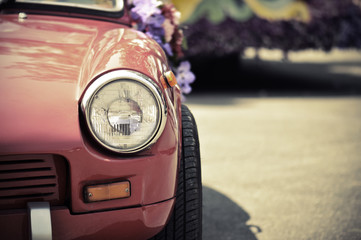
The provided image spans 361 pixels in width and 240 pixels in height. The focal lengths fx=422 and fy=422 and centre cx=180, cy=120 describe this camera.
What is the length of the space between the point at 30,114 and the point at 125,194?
0.40m

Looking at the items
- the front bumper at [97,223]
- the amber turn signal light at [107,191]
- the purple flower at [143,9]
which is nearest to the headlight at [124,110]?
the amber turn signal light at [107,191]

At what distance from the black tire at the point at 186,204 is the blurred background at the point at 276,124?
617 mm

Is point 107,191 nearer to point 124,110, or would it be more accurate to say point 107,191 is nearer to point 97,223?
point 97,223

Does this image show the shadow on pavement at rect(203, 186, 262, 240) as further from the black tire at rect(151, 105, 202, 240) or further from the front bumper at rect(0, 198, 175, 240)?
the front bumper at rect(0, 198, 175, 240)

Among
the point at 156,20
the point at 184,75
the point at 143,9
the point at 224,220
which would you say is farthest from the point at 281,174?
the point at 143,9

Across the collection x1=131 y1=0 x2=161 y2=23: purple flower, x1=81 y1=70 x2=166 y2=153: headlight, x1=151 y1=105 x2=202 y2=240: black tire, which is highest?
x1=131 y1=0 x2=161 y2=23: purple flower

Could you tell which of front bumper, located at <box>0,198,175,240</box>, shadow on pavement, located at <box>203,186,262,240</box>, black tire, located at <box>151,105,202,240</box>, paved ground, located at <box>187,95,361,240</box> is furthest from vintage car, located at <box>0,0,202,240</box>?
paved ground, located at <box>187,95,361,240</box>

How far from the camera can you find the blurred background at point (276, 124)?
261 centimetres

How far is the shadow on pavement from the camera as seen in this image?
2.34 metres

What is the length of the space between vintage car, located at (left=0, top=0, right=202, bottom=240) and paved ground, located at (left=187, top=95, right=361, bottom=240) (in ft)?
3.27

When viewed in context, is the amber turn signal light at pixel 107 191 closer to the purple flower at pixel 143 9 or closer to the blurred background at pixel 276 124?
the blurred background at pixel 276 124

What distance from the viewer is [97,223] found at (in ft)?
4.59

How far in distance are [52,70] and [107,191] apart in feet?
1.58

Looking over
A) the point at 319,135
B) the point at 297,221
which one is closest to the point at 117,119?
the point at 297,221
